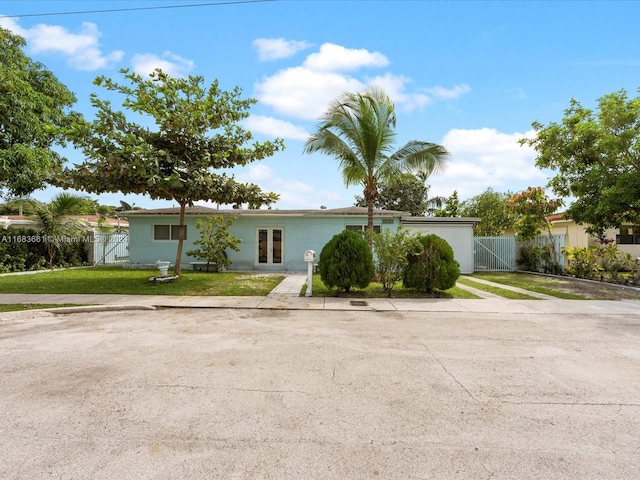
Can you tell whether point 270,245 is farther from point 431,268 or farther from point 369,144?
point 431,268

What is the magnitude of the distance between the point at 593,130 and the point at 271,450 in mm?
14971

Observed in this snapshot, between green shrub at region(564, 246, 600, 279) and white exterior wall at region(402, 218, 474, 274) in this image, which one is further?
white exterior wall at region(402, 218, 474, 274)

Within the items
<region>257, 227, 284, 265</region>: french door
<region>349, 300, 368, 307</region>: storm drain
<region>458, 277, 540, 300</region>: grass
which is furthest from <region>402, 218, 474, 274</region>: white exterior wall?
<region>349, 300, 368, 307</region>: storm drain

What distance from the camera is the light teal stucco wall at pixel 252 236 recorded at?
17.3 meters

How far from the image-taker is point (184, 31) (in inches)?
400

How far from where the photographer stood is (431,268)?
34.3 ft

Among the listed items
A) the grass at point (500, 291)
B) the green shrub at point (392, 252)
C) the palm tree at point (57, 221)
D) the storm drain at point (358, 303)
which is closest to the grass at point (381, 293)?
the green shrub at point (392, 252)

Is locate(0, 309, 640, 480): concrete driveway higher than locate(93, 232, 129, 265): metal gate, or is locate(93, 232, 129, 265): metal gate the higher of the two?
locate(93, 232, 129, 265): metal gate

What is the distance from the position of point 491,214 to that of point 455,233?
25.1 feet

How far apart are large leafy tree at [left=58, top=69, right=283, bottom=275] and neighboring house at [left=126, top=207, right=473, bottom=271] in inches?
200

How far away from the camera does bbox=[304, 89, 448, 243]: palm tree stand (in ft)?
42.0

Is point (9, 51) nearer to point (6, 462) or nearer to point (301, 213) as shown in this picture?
point (301, 213)

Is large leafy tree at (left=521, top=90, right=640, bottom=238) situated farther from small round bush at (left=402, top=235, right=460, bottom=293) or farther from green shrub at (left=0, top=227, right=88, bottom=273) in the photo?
green shrub at (left=0, top=227, right=88, bottom=273)

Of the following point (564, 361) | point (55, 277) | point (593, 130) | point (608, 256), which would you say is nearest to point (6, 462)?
point (564, 361)
